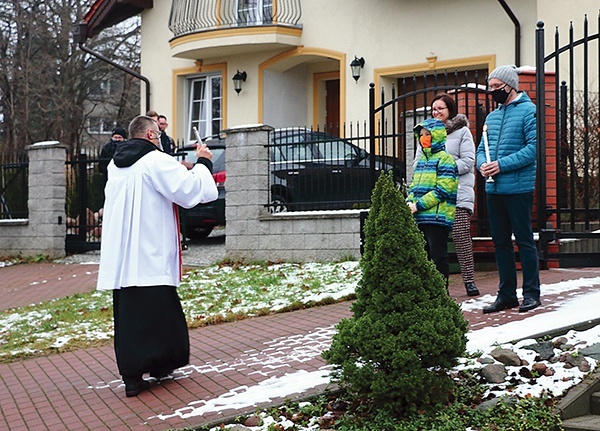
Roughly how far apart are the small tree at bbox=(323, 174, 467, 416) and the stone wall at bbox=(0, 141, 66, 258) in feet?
38.2

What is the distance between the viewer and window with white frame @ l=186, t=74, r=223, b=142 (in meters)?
23.1

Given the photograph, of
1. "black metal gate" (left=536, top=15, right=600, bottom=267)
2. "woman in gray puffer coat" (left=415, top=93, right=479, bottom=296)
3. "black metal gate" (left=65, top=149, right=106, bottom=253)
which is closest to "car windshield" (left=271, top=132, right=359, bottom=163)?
"black metal gate" (left=536, top=15, right=600, bottom=267)

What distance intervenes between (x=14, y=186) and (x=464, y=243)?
1081 centimetres

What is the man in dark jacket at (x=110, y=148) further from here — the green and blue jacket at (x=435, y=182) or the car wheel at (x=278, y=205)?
the green and blue jacket at (x=435, y=182)

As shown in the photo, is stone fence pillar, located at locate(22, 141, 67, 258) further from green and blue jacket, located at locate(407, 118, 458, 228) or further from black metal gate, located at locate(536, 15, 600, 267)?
green and blue jacket, located at locate(407, 118, 458, 228)

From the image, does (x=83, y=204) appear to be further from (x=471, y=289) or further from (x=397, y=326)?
(x=397, y=326)

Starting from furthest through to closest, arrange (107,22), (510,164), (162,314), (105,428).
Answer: (107,22) < (510,164) < (162,314) < (105,428)

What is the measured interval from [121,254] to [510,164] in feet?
10.6

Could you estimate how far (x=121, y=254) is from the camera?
6395 mm

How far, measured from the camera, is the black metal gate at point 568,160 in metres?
7.74

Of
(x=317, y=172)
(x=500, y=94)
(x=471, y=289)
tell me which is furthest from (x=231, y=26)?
(x=500, y=94)

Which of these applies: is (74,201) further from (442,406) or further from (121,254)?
(442,406)

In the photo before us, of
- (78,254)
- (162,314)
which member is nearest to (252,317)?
(162,314)

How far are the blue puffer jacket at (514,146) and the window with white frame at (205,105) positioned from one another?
51.9ft
